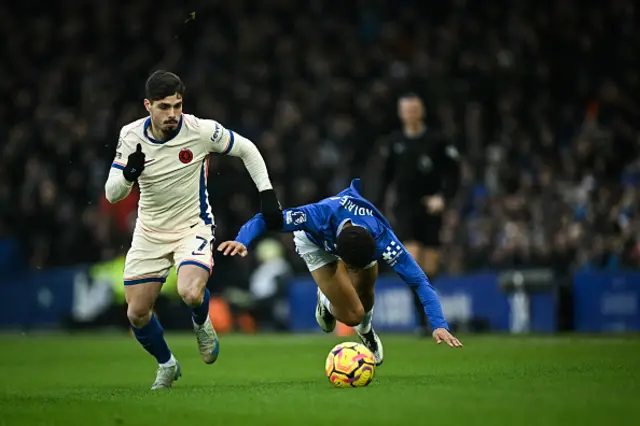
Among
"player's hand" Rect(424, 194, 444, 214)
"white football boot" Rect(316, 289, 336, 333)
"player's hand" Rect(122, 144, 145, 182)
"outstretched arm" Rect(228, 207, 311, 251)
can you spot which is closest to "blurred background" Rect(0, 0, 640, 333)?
"player's hand" Rect(424, 194, 444, 214)

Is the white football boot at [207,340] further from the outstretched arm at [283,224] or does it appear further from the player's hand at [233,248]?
the player's hand at [233,248]

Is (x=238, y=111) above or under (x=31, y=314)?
above

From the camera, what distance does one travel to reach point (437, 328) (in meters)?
7.11

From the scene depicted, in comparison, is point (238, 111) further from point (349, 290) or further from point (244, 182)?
point (349, 290)

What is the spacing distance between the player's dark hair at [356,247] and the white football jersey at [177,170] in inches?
47.8

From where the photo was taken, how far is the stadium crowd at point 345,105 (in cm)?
1562

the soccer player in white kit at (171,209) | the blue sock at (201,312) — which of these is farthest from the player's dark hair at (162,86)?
the blue sock at (201,312)

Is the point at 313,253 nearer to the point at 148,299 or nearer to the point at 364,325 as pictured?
A: the point at 364,325

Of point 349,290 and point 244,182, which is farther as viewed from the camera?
point 244,182

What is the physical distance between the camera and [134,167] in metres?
7.53

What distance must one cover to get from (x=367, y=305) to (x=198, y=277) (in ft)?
5.84

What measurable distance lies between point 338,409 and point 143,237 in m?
2.94

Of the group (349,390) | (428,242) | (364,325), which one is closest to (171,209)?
(364,325)

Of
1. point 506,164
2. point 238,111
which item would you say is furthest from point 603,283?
point 238,111
